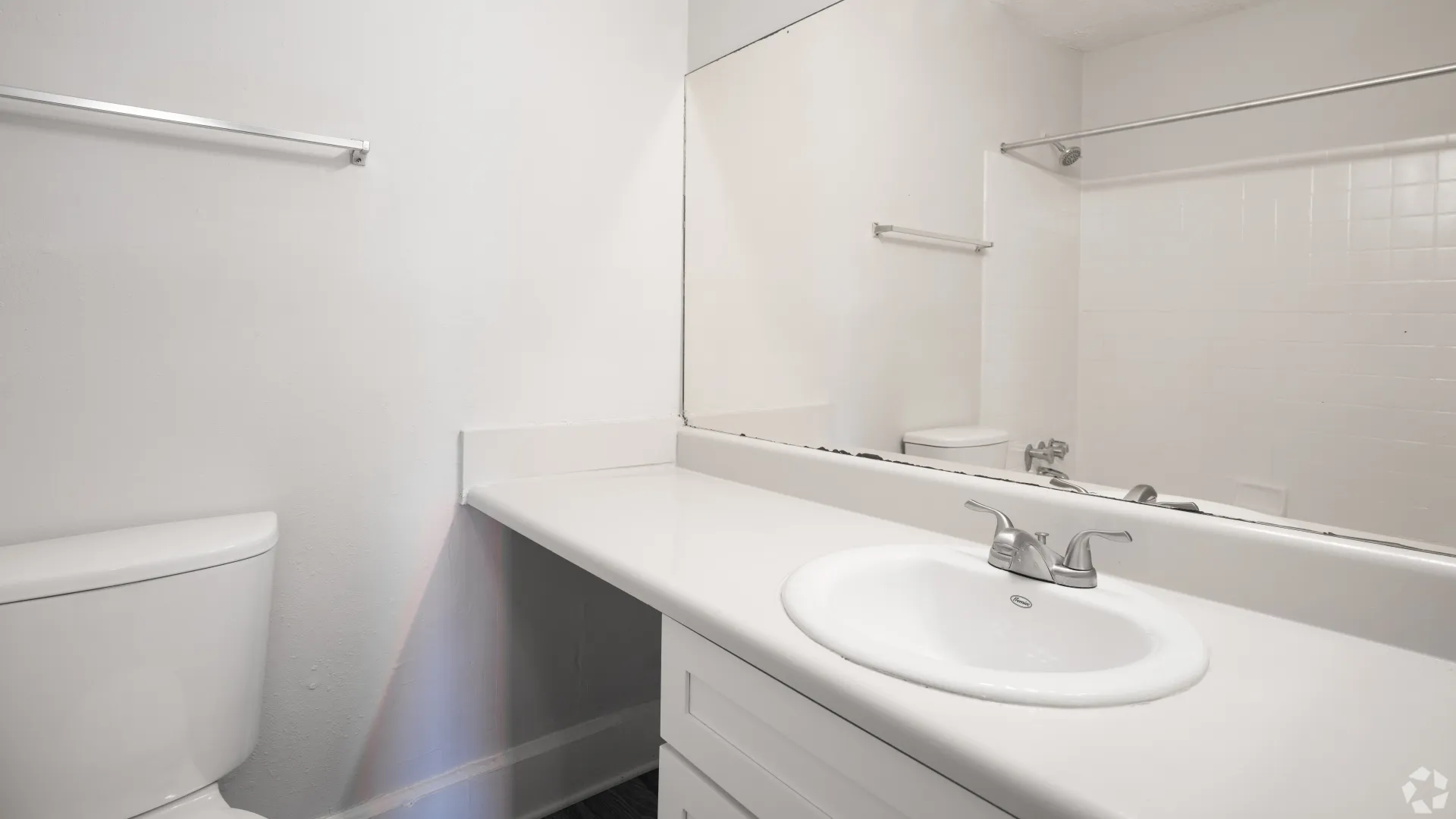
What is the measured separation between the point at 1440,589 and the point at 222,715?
156cm

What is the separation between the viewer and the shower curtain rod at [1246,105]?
752 millimetres

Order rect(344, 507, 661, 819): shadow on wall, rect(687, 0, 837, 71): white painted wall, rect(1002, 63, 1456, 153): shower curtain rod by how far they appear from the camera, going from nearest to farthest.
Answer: rect(1002, 63, 1456, 153): shower curtain rod < rect(344, 507, 661, 819): shadow on wall < rect(687, 0, 837, 71): white painted wall

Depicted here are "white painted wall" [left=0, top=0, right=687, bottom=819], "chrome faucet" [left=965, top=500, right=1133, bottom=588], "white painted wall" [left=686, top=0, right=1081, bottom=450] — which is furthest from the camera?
"white painted wall" [left=686, top=0, right=1081, bottom=450]

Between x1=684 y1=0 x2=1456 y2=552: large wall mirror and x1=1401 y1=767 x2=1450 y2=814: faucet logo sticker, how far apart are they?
355 mm

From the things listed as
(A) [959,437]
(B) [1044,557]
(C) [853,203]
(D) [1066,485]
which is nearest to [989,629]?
(B) [1044,557]

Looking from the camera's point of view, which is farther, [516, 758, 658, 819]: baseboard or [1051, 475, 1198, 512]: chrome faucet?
[516, 758, 658, 819]: baseboard

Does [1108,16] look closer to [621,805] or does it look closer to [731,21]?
[731,21]

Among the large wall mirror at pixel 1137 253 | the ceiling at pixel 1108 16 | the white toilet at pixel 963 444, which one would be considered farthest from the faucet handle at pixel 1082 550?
the ceiling at pixel 1108 16

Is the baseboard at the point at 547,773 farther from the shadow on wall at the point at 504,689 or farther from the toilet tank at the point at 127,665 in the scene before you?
the toilet tank at the point at 127,665

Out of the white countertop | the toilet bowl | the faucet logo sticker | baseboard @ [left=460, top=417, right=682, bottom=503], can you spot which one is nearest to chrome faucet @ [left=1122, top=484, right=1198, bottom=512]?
the white countertop

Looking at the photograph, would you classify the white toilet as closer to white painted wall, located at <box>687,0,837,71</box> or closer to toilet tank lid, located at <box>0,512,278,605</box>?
white painted wall, located at <box>687,0,837,71</box>

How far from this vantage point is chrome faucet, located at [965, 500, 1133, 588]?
896 mm

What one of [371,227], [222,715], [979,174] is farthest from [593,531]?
[979,174]

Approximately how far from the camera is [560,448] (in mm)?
1602
